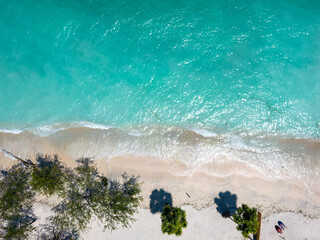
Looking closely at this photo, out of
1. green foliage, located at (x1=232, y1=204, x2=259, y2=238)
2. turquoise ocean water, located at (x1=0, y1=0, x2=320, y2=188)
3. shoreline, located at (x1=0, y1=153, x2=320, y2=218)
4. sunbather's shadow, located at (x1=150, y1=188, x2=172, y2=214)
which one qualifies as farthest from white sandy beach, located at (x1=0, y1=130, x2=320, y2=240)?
turquoise ocean water, located at (x1=0, y1=0, x2=320, y2=188)

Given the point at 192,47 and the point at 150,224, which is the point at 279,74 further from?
the point at 150,224

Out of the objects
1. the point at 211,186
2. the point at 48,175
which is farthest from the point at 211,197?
the point at 48,175

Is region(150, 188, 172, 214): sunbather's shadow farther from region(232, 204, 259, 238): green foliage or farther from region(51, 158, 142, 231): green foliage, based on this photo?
region(232, 204, 259, 238): green foliage

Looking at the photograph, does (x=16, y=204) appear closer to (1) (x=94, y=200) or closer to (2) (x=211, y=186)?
(1) (x=94, y=200)

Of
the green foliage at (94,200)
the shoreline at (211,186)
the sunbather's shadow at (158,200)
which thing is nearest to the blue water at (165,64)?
the shoreline at (211,186)

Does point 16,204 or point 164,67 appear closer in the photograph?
point 16,204

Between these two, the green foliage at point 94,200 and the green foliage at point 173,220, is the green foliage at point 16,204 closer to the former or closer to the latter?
the green foliage at point 94,200

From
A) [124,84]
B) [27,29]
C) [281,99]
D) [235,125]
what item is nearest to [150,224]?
[235,125]
